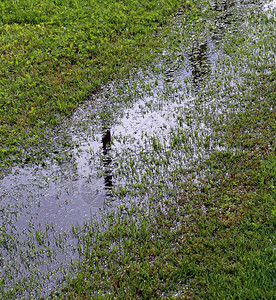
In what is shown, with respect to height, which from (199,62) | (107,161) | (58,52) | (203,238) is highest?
(58,52)

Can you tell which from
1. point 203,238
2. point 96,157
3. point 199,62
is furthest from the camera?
point 199,62

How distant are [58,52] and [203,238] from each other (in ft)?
30.0

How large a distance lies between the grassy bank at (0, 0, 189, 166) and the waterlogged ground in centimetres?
70

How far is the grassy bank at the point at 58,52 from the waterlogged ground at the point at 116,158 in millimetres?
698

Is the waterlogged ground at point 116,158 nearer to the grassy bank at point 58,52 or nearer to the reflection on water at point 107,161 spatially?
the reflection on water at point 107,161

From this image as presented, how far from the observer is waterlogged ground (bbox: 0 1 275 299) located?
5742 mm

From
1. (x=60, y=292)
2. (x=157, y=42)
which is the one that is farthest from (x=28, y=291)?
(x=157, y=42)

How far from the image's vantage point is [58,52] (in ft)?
40.5

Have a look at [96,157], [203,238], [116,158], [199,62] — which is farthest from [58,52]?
[203,238]

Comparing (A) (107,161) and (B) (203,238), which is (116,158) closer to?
(A) (107,161)

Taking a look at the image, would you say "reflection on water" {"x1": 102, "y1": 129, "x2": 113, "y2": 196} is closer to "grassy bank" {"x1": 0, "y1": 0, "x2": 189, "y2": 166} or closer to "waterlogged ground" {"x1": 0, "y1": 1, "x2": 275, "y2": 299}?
"waterlogged ground" {"x1": 0, "y1": 1, "x2": 275, "y2": 299}

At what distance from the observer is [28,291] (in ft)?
16.5

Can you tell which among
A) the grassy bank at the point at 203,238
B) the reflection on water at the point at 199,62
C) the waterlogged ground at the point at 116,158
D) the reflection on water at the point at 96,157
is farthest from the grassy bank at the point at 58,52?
the grassy bank at the point at 203,238

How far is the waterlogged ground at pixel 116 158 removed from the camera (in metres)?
5.74
